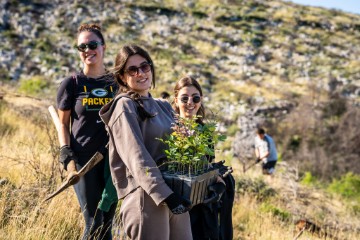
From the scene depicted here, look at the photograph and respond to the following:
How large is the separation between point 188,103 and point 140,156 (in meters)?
1.66

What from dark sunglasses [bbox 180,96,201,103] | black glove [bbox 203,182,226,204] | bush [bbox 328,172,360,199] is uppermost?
dark sunglasses [bbox 180,96,201,103]

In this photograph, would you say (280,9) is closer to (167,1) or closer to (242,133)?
(167,1)

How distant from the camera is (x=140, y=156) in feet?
7.06

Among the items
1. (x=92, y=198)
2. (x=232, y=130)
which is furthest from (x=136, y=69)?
(x=232, y=130)

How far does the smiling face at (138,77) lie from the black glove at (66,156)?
28.7 inches

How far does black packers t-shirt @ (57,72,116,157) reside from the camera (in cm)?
296

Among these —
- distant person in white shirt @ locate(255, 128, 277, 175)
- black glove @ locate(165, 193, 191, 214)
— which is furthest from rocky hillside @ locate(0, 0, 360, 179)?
black glove @ locate(165, 193, 191, 214)

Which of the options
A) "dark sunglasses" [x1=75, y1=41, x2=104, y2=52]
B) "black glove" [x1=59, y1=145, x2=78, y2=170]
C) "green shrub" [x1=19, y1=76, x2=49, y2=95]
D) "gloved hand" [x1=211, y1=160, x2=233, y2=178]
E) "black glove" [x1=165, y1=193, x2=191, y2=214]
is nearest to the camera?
"black glove" [x1=165, y1=193, x2=191, y2=214]

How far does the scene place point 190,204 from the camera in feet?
7.00

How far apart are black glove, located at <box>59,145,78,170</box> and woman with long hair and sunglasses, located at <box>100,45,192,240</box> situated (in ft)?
2.13

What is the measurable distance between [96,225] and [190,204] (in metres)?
1.07

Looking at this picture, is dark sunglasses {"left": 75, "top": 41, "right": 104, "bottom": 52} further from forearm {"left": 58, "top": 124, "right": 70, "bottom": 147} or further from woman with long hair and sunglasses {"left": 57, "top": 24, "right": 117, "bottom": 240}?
forearm {"left": 58, "top": 124, "right": 70, "bottom": 147}

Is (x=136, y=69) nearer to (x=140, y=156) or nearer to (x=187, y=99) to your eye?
(x=140, y=156)

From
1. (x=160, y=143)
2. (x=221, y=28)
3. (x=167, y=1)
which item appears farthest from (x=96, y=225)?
(x=167, y=1)
